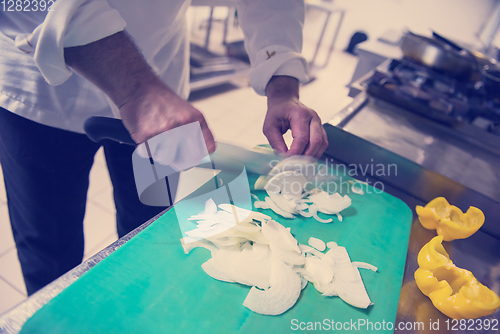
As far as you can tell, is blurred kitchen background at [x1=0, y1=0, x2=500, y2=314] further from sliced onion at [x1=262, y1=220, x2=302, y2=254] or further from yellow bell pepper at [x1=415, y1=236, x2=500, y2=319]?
yellow bell pepper at [x1=415, y1=236, x2=500, y2=319]

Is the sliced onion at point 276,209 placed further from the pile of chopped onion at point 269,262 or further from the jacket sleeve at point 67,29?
the jacket sleeve at point 67,29

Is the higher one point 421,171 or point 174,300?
point 421,171

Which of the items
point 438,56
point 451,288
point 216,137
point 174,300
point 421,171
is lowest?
point 216,137

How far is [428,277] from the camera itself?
49cm

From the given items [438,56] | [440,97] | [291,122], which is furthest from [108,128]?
[438,56]

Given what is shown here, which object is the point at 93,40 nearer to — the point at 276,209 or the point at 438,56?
the point at 276,209

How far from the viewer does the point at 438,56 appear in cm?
121

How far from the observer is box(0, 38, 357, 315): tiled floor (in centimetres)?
→ 95

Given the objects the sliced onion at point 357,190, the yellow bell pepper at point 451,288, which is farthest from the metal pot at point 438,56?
the yellow bell pepper at point 451,288

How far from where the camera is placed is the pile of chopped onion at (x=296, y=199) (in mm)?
633

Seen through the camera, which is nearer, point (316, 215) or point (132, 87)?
point (132, 87)

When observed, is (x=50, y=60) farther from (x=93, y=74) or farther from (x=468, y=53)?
(x=468, y=53)

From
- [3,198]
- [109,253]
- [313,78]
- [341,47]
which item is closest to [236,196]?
[109,253]

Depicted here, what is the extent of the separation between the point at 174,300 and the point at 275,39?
2.10 ft
